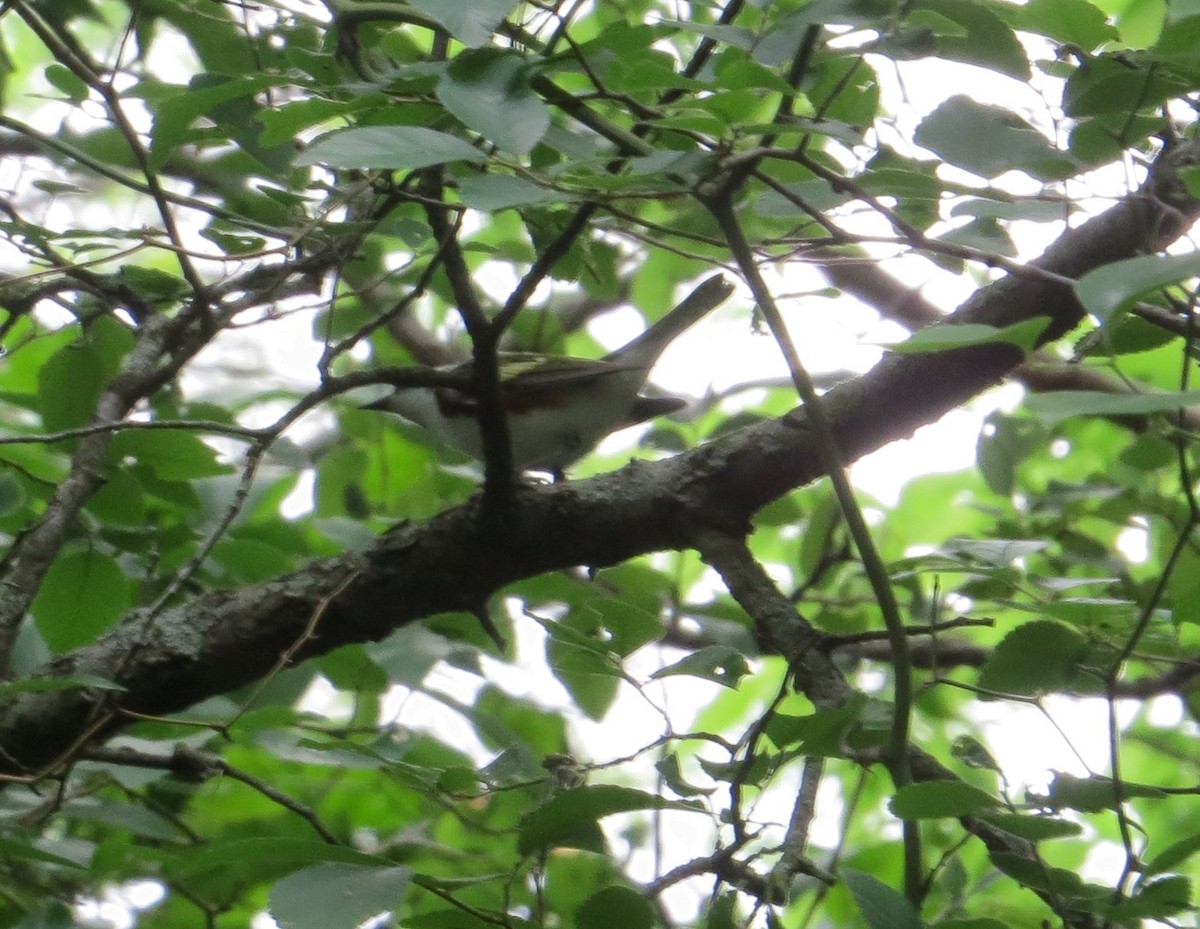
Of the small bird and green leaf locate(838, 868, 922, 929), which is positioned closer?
green leaf locate(838, 868, 922, 929)

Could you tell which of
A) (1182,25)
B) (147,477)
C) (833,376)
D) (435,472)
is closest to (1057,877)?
(1182,25)

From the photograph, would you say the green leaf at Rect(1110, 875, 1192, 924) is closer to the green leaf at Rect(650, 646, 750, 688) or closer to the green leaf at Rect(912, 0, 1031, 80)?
the green leaf at Rect(650, 646, 750, 688)

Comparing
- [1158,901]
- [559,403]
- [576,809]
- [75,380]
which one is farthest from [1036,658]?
[559,403]

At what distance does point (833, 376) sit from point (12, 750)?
7.02 ft

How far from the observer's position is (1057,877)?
1238mm

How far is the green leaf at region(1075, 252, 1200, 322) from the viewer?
2.85 feet

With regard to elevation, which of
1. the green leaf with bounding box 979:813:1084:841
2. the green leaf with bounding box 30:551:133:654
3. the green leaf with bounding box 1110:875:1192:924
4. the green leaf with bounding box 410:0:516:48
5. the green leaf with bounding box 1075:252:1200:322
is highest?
the green leaf with bounding box 410:0:516:48

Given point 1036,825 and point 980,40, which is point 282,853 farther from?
point 980,40

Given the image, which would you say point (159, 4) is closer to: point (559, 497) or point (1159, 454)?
point (559, 497)

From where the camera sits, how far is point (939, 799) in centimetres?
111

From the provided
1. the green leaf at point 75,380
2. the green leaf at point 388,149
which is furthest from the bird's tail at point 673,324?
the green leaf at point 388,149

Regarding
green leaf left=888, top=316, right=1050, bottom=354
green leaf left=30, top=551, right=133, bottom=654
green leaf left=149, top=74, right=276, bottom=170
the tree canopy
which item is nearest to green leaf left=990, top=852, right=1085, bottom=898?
the tree canopy

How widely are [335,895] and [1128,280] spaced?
0.87 metres

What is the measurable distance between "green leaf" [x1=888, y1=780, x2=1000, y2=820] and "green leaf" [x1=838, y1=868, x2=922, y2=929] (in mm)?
77
